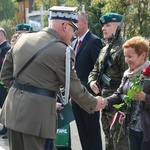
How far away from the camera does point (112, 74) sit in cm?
434

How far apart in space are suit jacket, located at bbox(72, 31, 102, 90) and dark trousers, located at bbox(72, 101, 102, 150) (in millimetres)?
427

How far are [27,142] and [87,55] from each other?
203 centimetres

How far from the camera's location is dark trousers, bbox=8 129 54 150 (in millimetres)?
3188

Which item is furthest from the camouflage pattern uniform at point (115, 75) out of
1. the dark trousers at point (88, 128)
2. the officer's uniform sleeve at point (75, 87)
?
the officer's uniform sleeve at point (75, 87)

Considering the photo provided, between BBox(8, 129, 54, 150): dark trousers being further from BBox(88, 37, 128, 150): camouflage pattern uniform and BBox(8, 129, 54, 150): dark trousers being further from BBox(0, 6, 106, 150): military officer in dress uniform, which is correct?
BBox(88, 37, 128, 150): camouflage pattern uniform

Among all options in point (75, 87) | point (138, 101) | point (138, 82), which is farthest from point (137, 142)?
point (75, 87)

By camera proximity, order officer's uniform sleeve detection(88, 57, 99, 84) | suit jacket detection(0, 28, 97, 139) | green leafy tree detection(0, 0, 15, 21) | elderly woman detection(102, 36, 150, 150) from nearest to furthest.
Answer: suit jacket detection(0, 28, 97, 139)
elderly woman detection(102, 36, 150, 150)
officer's uniform sleeve detection(88, 57, 99, 84)
green leafy tree detection(0, 0, 15, 21)

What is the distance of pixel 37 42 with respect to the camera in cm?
320

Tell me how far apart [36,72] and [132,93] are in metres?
0.90

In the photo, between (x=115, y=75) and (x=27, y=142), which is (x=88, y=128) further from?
(x=27, y=142)

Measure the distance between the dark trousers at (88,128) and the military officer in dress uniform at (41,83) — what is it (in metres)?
1.54

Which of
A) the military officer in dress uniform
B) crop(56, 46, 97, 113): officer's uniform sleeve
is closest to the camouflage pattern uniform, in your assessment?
crop(56, 46, 97, 113): officer's uniform sleeve

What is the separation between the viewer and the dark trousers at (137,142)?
3447 millimetres

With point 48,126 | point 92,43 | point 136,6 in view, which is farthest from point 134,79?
point 136,6
